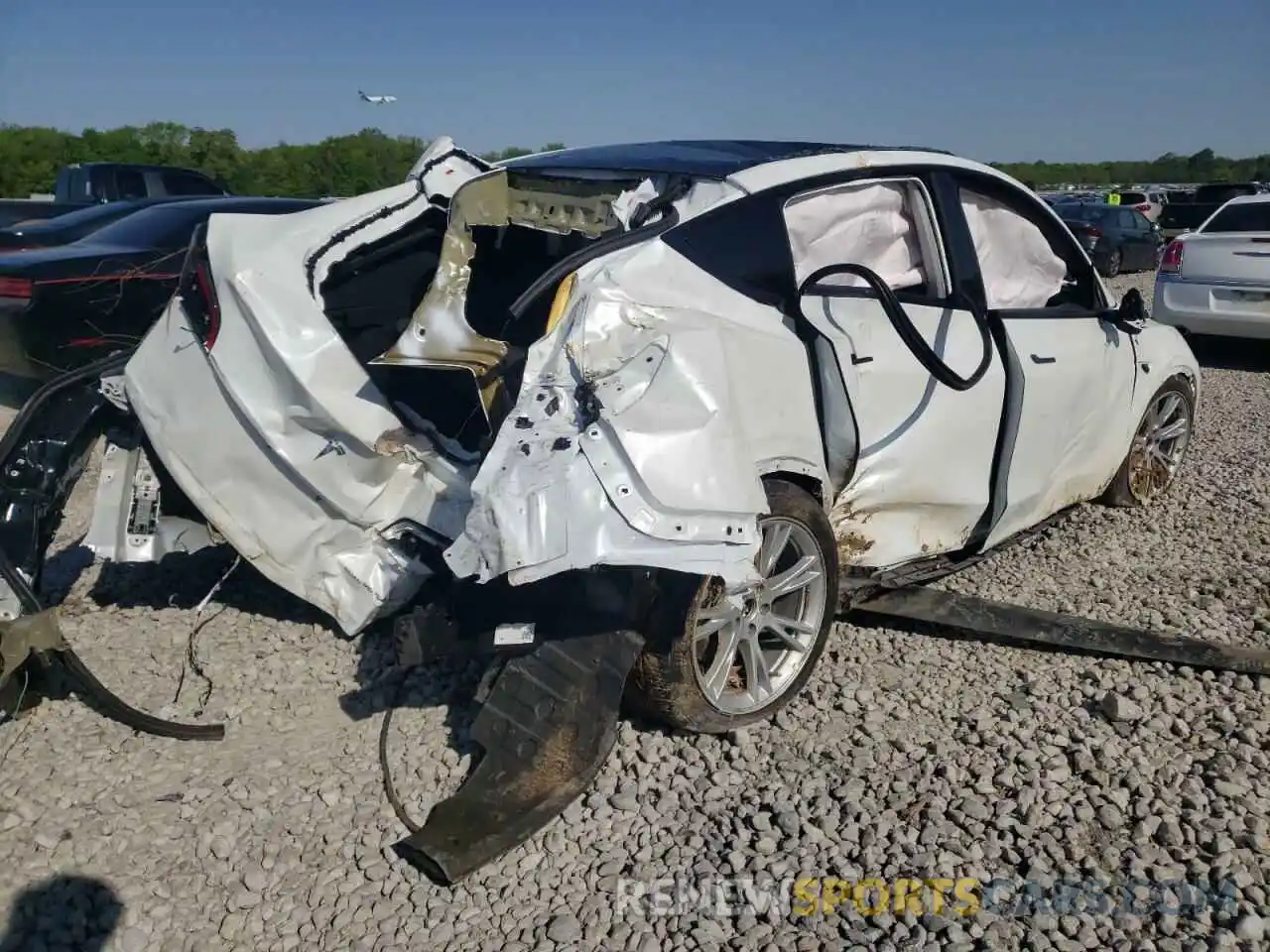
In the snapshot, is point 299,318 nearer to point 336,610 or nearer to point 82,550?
point 336,610

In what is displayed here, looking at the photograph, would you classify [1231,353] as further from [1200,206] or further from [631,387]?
[1200,206]

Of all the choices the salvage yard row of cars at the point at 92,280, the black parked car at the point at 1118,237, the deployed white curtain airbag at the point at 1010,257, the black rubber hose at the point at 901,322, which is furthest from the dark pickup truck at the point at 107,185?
the black parked car at the point at 1118,237

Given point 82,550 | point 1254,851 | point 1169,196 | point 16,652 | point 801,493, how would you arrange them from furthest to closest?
1. point 1169,196
2. point 82,550
3. point 801,493
4. point 16,652
5. point 1254,851

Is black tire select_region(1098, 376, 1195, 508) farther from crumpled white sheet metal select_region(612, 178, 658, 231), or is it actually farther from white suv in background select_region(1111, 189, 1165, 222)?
white suv in background select_region(1111, 189, 1165, 222)

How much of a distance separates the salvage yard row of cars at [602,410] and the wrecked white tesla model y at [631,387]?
0.04ft

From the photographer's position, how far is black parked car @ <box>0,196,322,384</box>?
6.59 meters

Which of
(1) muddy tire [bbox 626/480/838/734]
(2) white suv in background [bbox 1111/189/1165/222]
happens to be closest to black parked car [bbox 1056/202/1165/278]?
(2) white suv in background [bbox 1111/189/1165/222]

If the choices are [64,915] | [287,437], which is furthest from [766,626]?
[64,915]

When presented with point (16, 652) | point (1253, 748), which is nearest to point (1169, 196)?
point (1253, 748)

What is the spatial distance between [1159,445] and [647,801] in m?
4.02

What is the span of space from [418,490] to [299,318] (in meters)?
0.69

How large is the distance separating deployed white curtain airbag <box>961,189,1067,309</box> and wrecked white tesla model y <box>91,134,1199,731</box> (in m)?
0.05

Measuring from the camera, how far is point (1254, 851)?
2.81 meters

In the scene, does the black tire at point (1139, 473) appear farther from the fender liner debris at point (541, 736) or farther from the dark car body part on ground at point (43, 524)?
the dark car body part on ground at point (43, 524)
